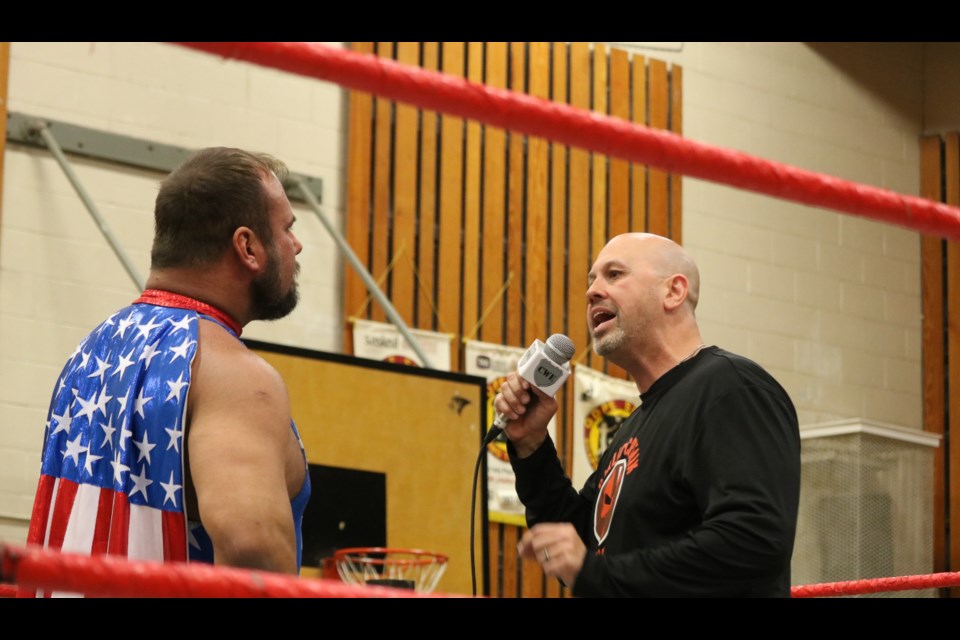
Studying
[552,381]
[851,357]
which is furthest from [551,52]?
[552,381]

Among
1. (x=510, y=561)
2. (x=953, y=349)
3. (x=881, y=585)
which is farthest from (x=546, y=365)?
(x=953, y=349)

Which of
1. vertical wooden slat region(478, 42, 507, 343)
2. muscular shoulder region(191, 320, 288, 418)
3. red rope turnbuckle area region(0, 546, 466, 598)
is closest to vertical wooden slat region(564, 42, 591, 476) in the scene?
vertical wooden slat region(478, 42, 507, 343)

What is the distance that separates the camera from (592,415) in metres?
6.68

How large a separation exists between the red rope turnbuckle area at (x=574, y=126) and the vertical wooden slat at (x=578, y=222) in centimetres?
504

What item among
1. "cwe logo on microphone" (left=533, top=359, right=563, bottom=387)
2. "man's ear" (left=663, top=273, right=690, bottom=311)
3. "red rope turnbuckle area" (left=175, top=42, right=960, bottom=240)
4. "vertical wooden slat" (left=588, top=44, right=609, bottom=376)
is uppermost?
"vertical wooden slat" (left=588, top=44, right=609, bottom=376)

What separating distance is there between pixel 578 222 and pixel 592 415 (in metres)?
1.07

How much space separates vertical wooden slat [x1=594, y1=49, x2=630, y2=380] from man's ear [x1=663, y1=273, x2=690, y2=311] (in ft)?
15.4

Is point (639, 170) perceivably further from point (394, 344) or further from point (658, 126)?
point (394, 344)

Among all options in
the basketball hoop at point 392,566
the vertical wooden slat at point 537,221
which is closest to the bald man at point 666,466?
the basketball hoop at point 392,566

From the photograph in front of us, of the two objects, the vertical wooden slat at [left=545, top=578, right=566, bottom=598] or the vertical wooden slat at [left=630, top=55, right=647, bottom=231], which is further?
the vertical wooden slat at [left=630, top=55, right=647, bottom=231]

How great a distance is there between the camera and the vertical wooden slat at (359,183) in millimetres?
6188

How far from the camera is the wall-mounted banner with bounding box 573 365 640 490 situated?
663cm

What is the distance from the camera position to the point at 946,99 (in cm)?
828

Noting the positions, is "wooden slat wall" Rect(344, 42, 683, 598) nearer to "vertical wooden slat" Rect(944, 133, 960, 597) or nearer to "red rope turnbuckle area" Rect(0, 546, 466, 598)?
"vertical wooden slat" Rect(944, 133, 960, 597)
